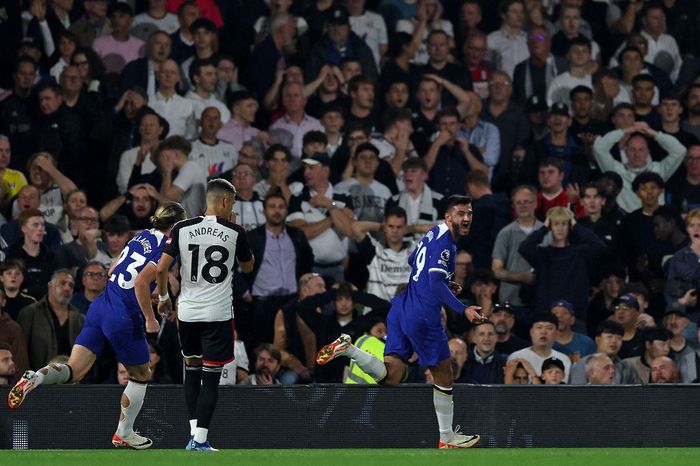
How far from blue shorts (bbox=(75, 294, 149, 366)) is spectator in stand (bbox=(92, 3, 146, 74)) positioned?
21.5 ft

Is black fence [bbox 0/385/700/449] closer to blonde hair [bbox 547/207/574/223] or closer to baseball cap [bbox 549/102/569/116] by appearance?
blonde hair [bbox 547/207/574/223]

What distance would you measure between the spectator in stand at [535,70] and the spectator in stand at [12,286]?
6646 millimetres

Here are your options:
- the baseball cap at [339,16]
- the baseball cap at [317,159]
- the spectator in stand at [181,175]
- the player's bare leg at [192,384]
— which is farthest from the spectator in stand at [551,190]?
the player's bare leg at [192,384]

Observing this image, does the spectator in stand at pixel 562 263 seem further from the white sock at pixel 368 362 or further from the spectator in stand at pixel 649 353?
the white sock at pixel 368 362

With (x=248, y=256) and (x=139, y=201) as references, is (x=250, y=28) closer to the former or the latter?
(x=139, y=201)

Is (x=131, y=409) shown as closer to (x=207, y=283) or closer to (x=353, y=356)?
(x=207, y=283)

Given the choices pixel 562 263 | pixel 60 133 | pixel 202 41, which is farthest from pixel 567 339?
pixel 60 133

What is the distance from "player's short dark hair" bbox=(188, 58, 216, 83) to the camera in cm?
1719

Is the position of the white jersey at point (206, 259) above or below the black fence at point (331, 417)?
above

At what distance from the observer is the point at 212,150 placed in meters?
16.6

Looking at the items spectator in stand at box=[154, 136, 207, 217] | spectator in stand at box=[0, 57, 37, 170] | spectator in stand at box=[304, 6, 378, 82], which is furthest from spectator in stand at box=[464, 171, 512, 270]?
spectator in stand at box=[0, 57, 37, 170]

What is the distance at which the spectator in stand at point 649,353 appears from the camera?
46.1ft
